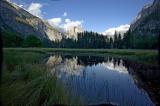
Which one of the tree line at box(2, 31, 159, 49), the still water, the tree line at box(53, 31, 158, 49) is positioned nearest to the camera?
the still water

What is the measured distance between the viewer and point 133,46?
357ft

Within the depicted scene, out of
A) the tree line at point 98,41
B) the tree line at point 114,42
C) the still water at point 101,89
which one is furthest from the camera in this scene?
the tree line at point 114,42

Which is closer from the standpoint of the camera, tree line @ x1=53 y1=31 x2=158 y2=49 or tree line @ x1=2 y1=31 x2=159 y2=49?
tree line @ x1=2 y1=31 x2=159 y2=49

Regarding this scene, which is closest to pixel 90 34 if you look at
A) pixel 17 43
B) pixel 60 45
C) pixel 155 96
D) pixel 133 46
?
pixel 60 45

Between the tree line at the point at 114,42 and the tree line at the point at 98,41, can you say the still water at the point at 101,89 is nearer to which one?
the tree line at the point at 98,41

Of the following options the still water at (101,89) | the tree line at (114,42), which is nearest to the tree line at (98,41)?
the tree line at (114,42)

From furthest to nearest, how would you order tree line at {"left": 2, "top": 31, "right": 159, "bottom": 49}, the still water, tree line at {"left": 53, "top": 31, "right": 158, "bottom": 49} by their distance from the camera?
tree line at {"left": 53, "top": 31, "right": 158, "bottom": 49}, tree line at {"left": 2, "top": 31, "right": 159, "bottom": 49}, the still water

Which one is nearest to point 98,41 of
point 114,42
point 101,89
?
point 114,42

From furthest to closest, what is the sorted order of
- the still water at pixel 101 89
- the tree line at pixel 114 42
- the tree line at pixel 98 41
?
the tree line at pixel 114 42
the tree line at pixel 98 41
the still water at pixel 101 89

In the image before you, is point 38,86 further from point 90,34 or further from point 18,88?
point 90,34

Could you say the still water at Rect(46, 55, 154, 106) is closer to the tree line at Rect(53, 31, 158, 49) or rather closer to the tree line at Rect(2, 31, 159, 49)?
the tree line at Rect(2, 31, 159, 49)

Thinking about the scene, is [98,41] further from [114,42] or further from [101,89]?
[101,89]

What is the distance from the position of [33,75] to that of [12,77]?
172 centimetres

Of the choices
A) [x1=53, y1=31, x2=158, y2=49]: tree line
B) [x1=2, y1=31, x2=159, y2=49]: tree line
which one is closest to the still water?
[x1=2, y1=31, x2=159, y2=49]: tree line
